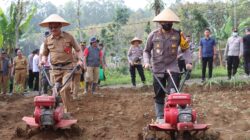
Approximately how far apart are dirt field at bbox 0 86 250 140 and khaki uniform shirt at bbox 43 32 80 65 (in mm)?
1084

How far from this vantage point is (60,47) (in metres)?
7.73

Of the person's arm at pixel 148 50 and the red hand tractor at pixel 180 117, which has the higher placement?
the person's arm at pixel 148 50

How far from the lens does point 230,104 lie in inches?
361

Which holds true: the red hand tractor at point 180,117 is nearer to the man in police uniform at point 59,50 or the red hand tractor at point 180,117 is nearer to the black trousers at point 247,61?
the man in police uniform at point 59,50

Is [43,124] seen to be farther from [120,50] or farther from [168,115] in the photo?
[120,50]

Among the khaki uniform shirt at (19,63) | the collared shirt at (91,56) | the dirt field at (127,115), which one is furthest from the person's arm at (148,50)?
the khaki uniform shirt at (19,63)

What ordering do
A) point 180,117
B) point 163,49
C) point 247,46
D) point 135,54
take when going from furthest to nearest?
point 135,54 → point 247,46 → point 163,49 → point 180,117

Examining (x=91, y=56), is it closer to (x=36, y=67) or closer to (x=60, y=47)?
(x=36, y=67)

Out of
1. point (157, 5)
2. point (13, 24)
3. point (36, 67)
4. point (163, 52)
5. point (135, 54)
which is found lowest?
point (36, 67)

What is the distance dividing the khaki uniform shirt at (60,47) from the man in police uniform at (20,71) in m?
7.60

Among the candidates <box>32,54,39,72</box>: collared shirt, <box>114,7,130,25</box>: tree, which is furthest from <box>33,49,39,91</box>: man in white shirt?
<box>114,7,130,25</box>: tree

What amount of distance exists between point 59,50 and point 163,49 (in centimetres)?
204

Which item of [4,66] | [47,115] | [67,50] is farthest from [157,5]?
[47,115]

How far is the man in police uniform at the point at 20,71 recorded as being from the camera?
15164 mm
